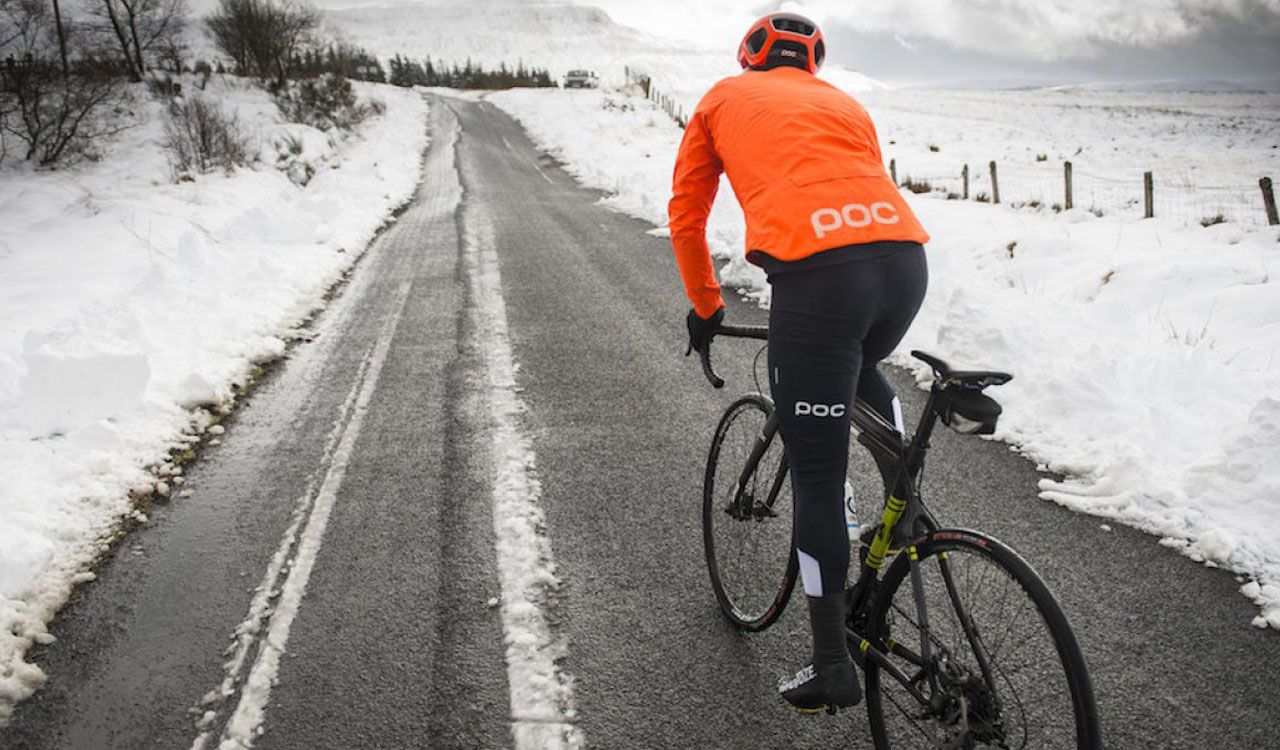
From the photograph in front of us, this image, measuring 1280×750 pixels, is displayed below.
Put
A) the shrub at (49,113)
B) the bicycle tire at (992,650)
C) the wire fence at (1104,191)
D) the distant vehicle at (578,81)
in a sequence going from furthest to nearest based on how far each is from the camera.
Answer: the distant vehicle at (578,81) → the shrub at (49,113) → the wire fence at (1104,191) → the bicycle tire at (992,650)

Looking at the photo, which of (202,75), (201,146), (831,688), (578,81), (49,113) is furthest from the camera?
(578,81)

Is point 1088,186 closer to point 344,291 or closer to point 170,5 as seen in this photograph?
point 344,291

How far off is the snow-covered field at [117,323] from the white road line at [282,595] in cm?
78

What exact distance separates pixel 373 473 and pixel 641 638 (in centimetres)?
215

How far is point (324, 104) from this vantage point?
88.8 feet

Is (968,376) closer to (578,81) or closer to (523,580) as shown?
(523,580)

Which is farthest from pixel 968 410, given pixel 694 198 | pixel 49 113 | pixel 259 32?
pixel 259 32

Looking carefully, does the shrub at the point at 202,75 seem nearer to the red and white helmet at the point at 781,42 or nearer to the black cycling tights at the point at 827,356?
the red and white helmet at the point at 781,42

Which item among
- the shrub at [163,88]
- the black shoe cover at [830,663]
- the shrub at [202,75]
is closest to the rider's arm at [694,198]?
the black shoe cover at [830,663]

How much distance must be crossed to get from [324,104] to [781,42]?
98.0 feet

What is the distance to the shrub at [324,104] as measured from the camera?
79.8ft

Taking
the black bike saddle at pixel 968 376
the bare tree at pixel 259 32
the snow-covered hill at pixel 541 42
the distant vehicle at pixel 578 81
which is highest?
the snow-covered hill at pixel 541 42

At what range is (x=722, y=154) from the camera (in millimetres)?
2076

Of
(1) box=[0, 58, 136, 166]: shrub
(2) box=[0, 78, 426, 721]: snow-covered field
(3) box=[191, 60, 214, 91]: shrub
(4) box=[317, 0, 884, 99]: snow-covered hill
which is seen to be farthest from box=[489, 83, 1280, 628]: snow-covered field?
(4) box=[317, 0, 884, 99]: snow-covered hill
